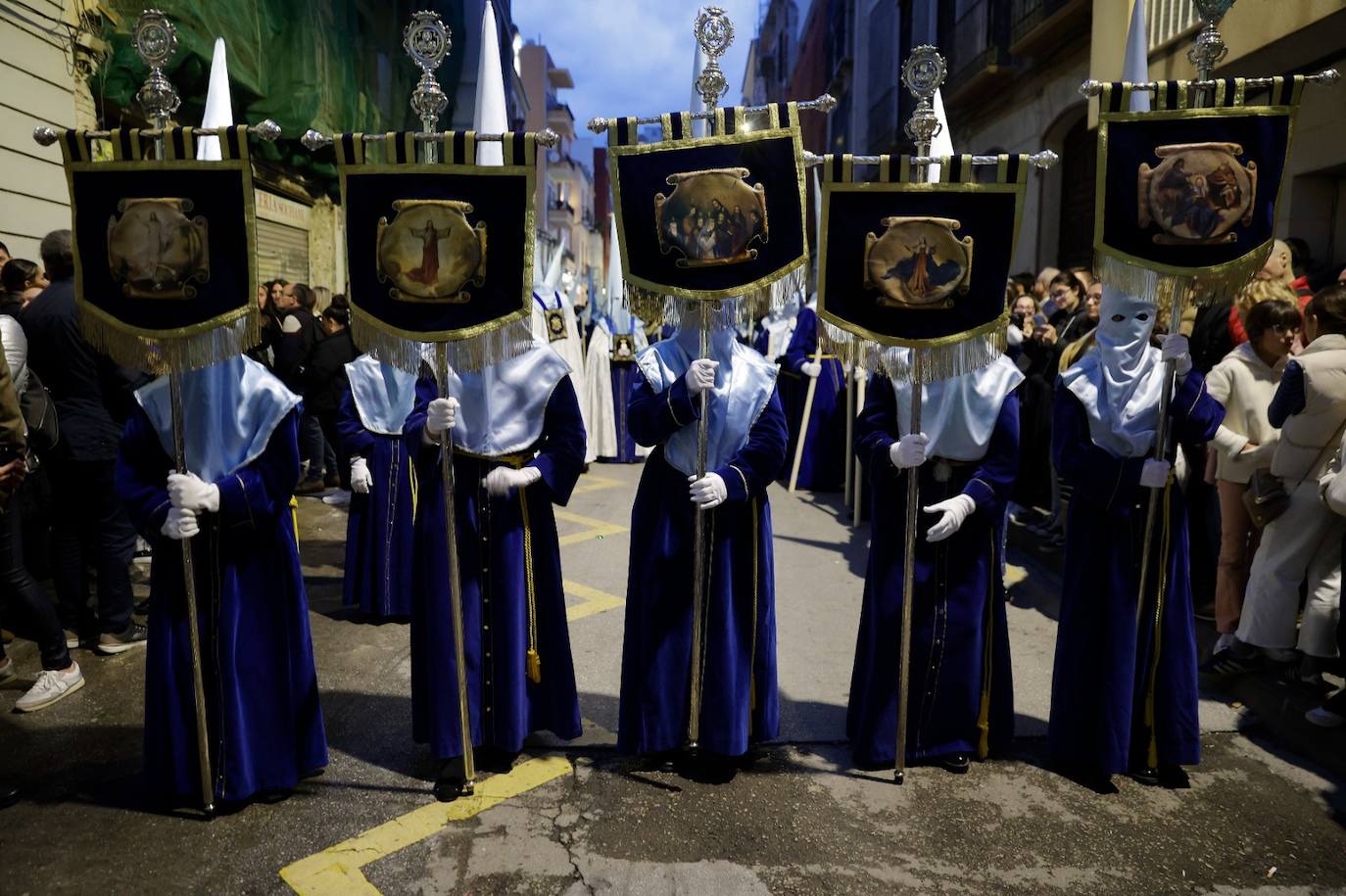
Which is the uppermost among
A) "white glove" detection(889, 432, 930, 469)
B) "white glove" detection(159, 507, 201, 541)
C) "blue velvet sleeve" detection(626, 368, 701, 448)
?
"blue velvet sleeve" detection(626, 368, 701, 448)

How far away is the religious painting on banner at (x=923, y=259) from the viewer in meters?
3.61

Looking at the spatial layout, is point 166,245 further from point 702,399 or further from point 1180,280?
point 1180,280

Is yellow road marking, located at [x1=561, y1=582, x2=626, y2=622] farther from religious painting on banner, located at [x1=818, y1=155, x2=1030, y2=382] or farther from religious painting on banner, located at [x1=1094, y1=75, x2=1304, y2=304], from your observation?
religious painting on banner, located at [x1=1094, y1=75, x2=1304, y2=304]

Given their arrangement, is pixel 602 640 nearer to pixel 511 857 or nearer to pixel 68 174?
pixel 511 857

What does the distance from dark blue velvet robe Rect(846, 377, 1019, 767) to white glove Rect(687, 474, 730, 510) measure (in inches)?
29.5

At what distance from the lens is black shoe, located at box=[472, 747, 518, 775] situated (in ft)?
12.9

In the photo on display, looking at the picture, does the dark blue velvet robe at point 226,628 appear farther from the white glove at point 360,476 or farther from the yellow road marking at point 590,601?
the yellow road marking at point 590,601

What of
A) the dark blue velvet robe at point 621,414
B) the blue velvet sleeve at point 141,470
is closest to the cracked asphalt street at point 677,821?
the blue velvet sleeve at point 141,470

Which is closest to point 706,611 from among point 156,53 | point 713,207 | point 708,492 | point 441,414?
point 708,492

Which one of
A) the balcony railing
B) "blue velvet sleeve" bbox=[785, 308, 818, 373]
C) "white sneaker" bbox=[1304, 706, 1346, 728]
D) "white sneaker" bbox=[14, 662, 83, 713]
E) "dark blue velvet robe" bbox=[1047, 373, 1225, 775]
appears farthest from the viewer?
"blue velvet sleeve" bbox=[785, 308, 818, 373]

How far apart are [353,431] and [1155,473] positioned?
4.40 m

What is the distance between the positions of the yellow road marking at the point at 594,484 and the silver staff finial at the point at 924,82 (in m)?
7.09

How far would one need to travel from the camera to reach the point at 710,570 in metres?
3.85

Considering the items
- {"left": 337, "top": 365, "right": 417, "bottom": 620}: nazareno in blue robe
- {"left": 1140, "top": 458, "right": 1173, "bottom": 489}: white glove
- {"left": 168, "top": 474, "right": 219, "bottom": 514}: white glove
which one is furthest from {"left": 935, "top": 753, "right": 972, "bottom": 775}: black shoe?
{"left": 337, "top": 365, "right": 417, "bottom": 620}: nazareno in blue robe
